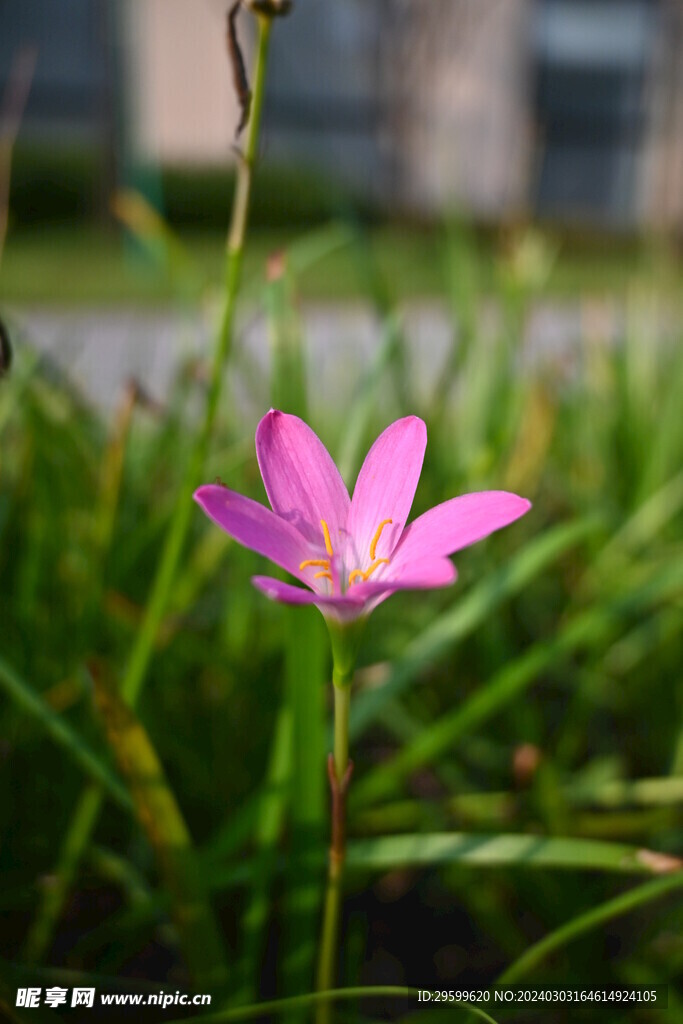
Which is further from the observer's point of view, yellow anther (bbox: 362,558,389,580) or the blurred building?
the blurred building

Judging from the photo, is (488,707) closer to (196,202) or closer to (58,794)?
(58,794)

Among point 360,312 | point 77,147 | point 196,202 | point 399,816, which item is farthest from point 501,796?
point 77,147

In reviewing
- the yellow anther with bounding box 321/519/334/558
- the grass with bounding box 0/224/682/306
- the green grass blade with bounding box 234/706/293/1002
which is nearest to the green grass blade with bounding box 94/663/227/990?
the green grass blade with bounding box 234/706/293/1002

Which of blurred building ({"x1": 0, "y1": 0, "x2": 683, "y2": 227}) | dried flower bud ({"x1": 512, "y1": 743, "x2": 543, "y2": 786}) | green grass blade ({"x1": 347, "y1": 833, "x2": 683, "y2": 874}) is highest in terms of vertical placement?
blurred building ({"x1": 0, "y1": 0, "x2": 683, "y2": 227})

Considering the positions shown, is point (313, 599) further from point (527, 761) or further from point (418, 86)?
point (418, 86)

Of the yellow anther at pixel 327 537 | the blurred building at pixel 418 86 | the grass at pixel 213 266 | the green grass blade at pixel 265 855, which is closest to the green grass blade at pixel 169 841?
the green grass blade at pixel 265 855

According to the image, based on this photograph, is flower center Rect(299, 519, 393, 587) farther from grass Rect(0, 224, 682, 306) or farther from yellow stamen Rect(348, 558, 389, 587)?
grass Rect(0, 224, 682, 306)
